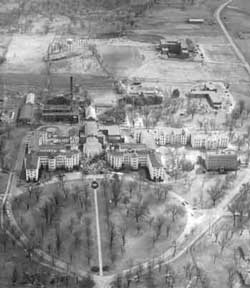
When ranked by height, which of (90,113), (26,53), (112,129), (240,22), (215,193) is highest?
(215,193)

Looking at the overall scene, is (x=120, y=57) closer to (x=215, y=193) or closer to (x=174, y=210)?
(x=215, y=193)

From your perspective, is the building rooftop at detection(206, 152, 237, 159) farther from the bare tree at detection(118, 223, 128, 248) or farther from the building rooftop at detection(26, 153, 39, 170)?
the building rooftop at detection(26, 153, 39, 170)

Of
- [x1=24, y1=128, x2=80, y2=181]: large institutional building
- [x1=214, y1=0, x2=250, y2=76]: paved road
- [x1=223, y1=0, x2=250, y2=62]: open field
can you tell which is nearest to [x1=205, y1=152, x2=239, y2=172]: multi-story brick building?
[x1=24, y1=128, x2=80, y2=181]: large institutional building

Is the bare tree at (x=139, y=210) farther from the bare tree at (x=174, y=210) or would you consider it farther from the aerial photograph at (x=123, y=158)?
the bare tree at (x=174, y=210)

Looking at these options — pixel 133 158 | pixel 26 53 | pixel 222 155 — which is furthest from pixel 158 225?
pixel 26 53

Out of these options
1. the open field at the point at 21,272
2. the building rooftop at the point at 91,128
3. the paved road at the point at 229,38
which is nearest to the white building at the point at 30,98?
the building rooftop at the point at 91,128
